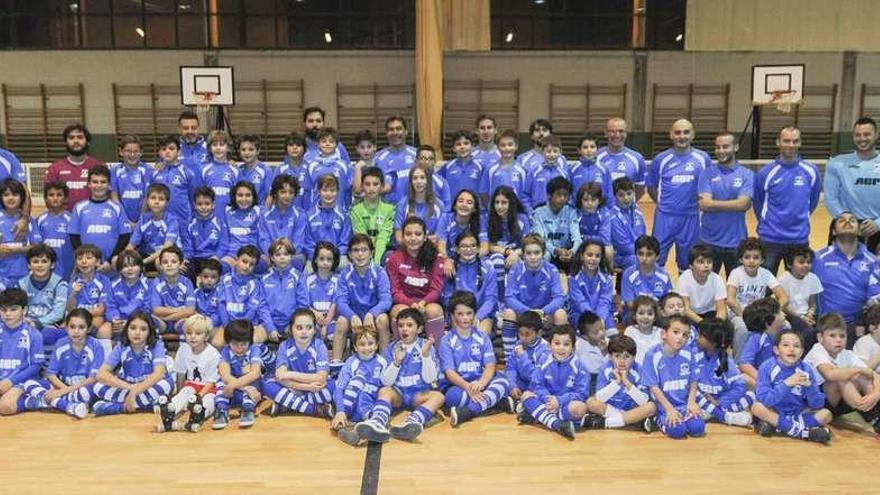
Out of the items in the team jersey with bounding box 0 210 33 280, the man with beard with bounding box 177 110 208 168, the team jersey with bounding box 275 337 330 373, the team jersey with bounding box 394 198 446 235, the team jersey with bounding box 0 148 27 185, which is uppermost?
the man with beard with bounding box 177 110 208 168

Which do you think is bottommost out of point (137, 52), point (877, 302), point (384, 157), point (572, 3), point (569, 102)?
point (877, 302)

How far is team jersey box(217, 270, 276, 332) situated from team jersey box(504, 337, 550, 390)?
1.84 m

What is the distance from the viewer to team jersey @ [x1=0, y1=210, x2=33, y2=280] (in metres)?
6.06

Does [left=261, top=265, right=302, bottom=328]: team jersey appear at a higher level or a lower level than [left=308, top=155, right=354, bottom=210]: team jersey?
lower

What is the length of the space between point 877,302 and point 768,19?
11808mm

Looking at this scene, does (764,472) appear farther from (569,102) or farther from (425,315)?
(569,102)

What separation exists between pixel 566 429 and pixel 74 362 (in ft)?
11.2

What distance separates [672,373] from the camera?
4914mm

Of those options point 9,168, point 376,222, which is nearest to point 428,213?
point 376,222

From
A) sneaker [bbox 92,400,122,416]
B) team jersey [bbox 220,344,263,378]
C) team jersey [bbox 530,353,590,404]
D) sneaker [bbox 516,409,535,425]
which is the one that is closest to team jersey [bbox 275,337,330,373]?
team jersey [bbox 220,344,263,378]

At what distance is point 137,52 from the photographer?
53.5 ft

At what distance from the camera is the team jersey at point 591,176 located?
6844 millimetres

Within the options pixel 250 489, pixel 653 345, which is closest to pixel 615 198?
pixel 653 345

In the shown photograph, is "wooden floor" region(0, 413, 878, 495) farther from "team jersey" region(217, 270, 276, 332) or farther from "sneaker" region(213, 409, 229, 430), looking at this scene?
"team jersey" region(217, 270, 276, 332)
